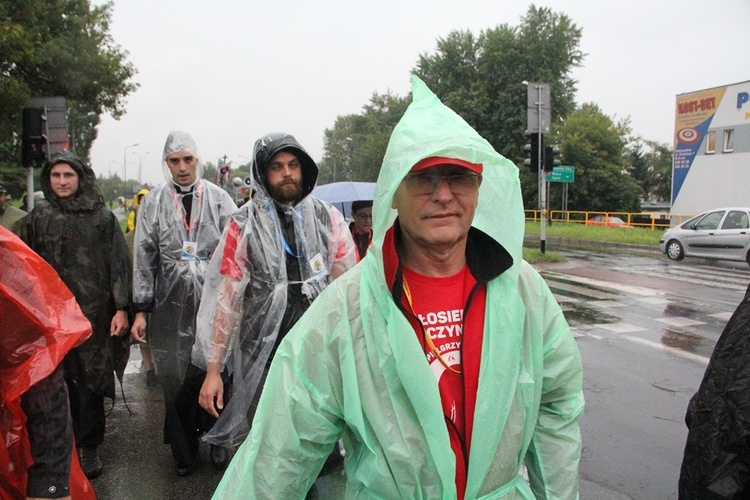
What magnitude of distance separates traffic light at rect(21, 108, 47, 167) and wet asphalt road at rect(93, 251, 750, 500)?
195 inches

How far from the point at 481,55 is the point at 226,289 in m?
46.3

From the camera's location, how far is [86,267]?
3723 mm

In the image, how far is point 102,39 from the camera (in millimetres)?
17219

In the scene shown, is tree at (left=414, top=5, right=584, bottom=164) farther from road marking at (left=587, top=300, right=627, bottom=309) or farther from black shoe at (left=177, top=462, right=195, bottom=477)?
black shoe at (left=177, top=462, right=195, bottom=477)

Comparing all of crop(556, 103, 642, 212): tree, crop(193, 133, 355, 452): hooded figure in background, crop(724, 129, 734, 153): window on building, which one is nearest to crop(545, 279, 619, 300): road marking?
crop(193, 133, 355, 452): hooded figure in background

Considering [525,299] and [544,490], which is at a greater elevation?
[525,299]

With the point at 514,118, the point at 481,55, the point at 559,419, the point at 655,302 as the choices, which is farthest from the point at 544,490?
the point at 481,55

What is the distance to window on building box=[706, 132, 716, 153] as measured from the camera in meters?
32.5

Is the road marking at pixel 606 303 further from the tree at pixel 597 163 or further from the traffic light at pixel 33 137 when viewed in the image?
the tree at pixel 597 163

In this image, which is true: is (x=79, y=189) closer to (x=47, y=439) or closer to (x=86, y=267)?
(x=86, y=267)

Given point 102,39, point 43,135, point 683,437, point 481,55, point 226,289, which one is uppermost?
point 481,55

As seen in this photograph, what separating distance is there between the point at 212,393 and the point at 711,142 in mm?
35556

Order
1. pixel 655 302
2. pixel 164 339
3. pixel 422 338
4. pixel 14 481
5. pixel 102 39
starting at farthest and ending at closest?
1. pixel 102 39
2. pixel 655 302
3. pixel 164 339
4. pixel 14 481
5. pixel 422 338

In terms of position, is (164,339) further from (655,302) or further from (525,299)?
(655,302)
